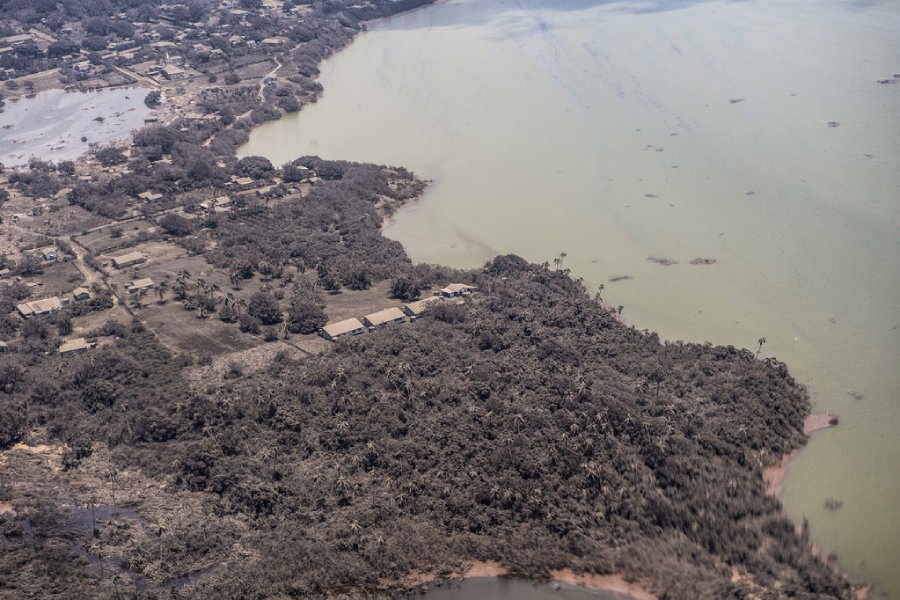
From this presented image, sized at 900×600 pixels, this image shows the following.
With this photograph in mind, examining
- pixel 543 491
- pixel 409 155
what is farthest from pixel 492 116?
pixel 543 491

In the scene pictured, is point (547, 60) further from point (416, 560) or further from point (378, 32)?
point (416, 560)

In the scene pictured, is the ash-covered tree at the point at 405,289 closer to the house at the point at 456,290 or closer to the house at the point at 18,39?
the house at the point at 456,290

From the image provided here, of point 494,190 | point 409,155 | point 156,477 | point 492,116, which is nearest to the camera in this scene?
point 156,477

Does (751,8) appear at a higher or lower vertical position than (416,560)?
higher

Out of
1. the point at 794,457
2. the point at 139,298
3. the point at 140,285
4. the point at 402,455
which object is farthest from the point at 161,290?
the point at 794,457

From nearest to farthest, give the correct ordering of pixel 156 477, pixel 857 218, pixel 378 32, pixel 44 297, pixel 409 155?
1. pixel 156 477
2. pixel 44 297
3. pixel 857 218
4. pixel 409 155
5. pixel 378 32

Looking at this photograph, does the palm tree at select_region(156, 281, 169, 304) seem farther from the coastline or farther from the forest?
the coastline

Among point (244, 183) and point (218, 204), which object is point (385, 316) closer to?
point (218, 204)
